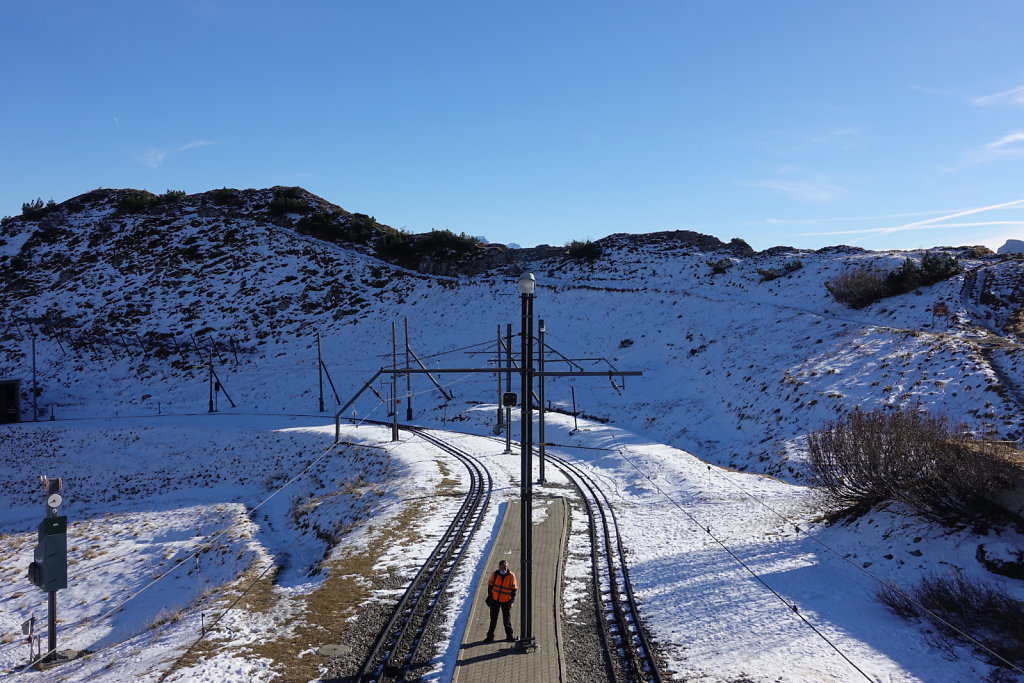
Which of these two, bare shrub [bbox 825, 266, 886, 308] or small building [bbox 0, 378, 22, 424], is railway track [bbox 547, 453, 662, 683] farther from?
small building [bbox 0, 378, 22, 424]

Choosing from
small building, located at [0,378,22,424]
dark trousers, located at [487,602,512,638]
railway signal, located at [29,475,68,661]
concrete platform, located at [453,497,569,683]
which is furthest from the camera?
small building, located at [0,378,22,424]

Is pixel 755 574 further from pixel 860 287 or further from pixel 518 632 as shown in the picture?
pixel 860 287

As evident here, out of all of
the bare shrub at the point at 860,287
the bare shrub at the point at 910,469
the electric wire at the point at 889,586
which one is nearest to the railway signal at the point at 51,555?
the electric wire at the point at 889,586

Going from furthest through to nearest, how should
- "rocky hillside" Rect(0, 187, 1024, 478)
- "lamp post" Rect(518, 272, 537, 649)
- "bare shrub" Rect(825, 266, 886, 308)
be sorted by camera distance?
"bare shrub" Rect(825, 266, 886, 308) < "rocky hillside" Rect(0, 187, 1024, 478) < "lamp post" Rect(518, 272, 537, 649)

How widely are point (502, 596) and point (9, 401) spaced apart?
6177 centimetres

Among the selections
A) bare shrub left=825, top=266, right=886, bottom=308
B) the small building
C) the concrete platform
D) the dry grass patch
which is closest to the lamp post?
the concrete platform

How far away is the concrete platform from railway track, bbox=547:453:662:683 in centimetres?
102

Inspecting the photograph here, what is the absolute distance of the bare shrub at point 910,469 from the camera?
1559cm

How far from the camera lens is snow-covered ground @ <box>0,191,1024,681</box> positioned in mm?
14594

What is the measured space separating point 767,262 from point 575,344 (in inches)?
1300

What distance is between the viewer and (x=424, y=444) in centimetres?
3756

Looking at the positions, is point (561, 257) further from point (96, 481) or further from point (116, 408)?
point (96, 481)

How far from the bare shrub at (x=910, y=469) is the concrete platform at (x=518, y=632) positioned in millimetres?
9343

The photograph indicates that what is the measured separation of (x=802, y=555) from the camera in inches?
726
